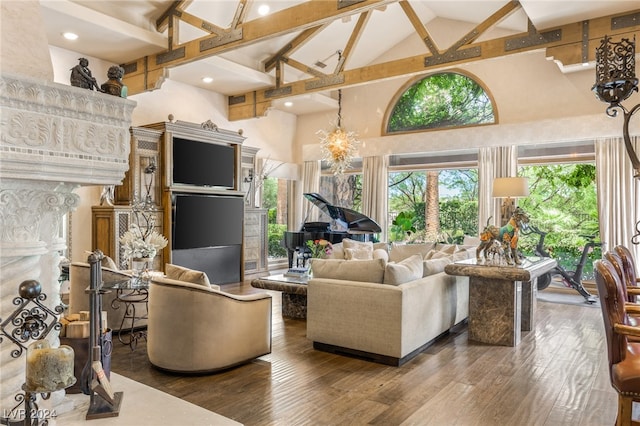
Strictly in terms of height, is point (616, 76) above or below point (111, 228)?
above

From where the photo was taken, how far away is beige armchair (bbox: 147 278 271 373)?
3.47 m

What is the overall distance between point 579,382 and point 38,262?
375 centimetres

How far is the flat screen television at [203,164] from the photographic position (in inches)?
295

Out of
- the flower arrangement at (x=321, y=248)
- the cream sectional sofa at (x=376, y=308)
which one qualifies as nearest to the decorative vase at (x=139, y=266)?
the cream sectional sofa at (x=376, y=308)

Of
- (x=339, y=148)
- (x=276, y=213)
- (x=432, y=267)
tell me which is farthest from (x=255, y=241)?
(x=432, y=267)

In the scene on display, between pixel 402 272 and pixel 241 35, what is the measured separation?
3.67 meters

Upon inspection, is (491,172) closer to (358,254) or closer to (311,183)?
(358,254)

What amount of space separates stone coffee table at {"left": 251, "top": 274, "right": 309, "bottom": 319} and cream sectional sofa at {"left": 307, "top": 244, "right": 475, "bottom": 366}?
88cm

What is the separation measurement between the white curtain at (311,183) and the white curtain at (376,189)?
130cm

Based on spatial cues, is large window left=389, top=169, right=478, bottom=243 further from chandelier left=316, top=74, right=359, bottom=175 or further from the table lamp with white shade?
the table lamp with white shade

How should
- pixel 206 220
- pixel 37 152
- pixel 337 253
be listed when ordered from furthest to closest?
pixel 206 220, pixel 337 253, pixel 37 152

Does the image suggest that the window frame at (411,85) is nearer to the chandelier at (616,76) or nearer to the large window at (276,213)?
the large window at (276,213)

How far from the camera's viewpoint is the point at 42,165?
1.51 metres

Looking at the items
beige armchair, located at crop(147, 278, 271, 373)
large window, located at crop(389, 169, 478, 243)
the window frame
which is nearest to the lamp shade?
large window, located at crop(389, 169, 478, 243)
